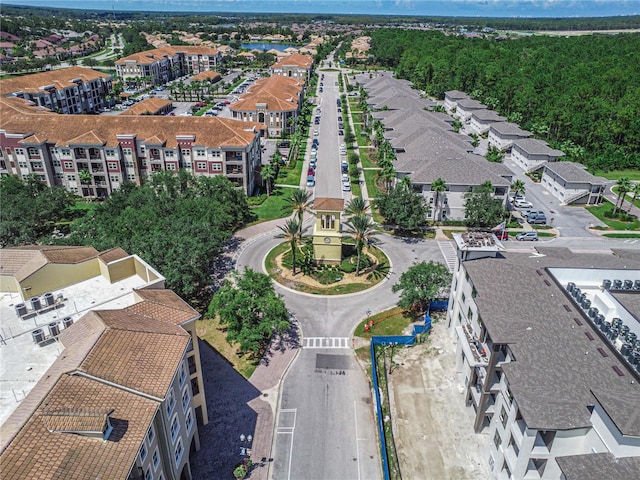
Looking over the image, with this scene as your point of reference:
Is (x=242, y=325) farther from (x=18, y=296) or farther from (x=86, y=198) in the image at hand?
(x=86, y=198)

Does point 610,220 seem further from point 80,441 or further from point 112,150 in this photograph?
point 112,150

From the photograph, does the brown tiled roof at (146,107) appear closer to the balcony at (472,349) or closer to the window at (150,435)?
the balcony at (472,349)

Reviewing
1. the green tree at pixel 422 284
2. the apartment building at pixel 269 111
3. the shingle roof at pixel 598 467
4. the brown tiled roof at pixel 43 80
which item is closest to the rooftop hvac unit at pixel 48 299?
the green tree at pixel 422 284

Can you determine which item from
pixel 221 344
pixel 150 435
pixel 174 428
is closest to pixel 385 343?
pixel 221 344

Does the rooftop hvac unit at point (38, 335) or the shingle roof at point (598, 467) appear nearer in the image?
the shingle roof at point (598, 467)

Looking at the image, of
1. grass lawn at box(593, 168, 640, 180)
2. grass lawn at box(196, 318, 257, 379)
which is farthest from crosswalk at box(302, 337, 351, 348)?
grass lawn at box(593, 168, 640, 180)

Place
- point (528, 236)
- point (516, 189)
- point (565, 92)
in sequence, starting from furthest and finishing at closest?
1. point (565, 92)
2. point (516, 189)
3. point (528, 236)

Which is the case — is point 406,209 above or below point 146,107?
below
